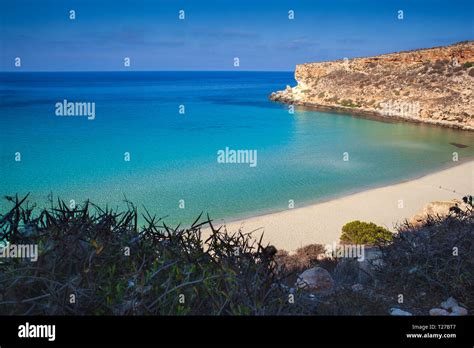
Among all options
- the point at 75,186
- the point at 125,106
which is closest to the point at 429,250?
the point at 75,186

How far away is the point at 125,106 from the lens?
58.4m

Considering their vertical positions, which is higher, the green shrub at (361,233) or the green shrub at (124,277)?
the green shrub at (124,277)

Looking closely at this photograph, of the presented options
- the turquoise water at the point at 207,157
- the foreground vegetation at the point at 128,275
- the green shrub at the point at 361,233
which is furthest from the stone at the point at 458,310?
the turquoise water at the point at 207,157

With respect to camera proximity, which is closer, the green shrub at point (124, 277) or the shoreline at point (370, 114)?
the green shrub at point (124, 277)

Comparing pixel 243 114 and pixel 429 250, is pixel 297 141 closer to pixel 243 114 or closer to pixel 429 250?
pixel 243 114

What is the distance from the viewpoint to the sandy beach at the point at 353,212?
1398 cm

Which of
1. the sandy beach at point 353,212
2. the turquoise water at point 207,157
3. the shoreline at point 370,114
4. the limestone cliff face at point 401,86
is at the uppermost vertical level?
the limestone cliff face at point 401,86

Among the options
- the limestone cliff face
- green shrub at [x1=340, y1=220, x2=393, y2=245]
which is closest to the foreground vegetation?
green shrub at [x1=340, y1=220, x2=393, y2=245]

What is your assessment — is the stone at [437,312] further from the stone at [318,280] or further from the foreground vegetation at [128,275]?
the stone at [318,280]

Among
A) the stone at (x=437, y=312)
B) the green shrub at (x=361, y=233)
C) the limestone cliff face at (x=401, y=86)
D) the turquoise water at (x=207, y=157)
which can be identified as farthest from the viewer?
the limestone cliff face at (x=401, y=86)

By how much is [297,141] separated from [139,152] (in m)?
11.2

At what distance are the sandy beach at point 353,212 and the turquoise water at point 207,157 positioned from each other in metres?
1.07

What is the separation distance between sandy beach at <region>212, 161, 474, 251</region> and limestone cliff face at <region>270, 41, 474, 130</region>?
18.7 meters

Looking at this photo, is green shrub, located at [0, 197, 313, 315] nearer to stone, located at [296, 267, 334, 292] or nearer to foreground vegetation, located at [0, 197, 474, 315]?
foreground vegetation, located at [0, 197, 474, 315]
